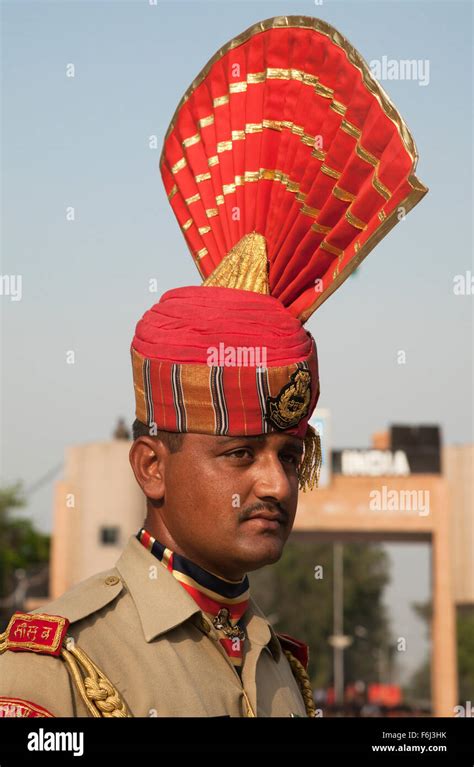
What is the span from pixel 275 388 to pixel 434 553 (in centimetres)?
3470

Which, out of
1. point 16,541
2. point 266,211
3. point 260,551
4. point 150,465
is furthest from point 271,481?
point 16,541

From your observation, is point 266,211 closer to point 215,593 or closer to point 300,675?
point 215,593

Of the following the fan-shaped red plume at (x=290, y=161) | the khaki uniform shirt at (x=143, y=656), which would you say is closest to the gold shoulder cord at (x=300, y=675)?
the khaki uniform shirt at (x=143, y=656)

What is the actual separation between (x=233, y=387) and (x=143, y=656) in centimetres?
89

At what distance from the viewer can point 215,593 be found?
414 centimetres

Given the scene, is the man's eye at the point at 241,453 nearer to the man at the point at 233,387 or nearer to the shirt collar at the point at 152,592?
the man at the point at 233,387

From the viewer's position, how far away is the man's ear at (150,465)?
4.09m

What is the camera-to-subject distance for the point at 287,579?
8288cm

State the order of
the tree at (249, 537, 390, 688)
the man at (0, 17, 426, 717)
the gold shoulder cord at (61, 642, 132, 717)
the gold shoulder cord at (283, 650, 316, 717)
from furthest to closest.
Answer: the tree at (249, 537, 390, 688), the gold shoulder cord at (283, 650, 316, 717), the man at (0, 17, 426, 717), the gold shoulder cord at (61, 642, 132, 717)

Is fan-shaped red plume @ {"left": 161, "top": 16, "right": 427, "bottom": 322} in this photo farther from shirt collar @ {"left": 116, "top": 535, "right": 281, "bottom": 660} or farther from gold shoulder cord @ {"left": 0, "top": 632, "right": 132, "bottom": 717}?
gold shoulder cord @ {"left": 0, "top": 632, "right": 132, "bottom": 717}

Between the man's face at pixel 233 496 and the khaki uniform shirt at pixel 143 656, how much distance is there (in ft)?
0.71

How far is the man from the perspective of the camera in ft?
12.7

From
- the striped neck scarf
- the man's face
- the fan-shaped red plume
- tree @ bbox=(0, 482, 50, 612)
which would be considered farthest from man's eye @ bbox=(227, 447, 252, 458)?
tree @ bbox=(0, 482, 50, 612)

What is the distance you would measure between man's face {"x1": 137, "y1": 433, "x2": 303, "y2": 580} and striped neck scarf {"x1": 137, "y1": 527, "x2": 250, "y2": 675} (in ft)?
0.34
